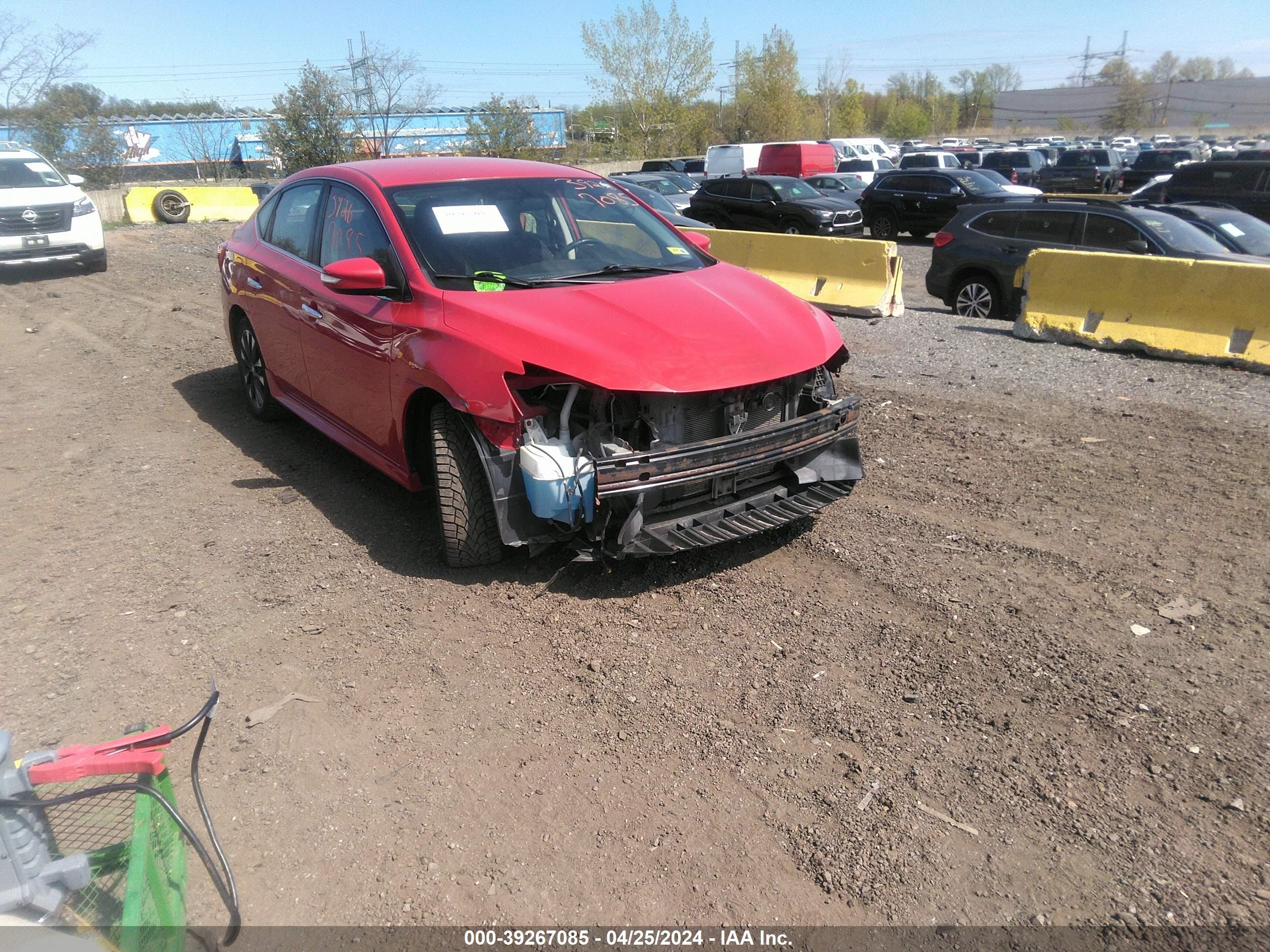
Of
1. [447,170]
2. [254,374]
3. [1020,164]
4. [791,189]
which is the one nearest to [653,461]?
[447,170]

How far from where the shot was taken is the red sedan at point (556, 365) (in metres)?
3.82

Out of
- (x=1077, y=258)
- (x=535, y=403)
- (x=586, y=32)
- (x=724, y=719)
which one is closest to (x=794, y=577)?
(x=724, y=719)

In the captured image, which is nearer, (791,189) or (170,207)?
(791,189)

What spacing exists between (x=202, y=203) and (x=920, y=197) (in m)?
18.3

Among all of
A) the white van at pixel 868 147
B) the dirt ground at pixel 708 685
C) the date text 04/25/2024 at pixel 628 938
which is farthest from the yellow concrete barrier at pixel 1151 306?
the white van at pixel 868 147

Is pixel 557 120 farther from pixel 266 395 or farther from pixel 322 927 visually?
pixel 322 927

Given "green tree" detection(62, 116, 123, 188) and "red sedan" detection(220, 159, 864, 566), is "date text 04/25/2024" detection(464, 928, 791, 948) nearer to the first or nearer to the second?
"red sedan" detection(220, 159, 864, 566)

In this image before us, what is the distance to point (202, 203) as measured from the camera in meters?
24.1

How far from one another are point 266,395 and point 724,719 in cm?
464

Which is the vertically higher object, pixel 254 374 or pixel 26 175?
pixel 26 175

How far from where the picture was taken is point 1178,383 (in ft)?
24.6

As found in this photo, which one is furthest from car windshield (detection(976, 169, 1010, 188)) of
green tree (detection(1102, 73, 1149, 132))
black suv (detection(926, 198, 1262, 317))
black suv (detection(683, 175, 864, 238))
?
green tree (detection(1102, 73, 1149, 132))

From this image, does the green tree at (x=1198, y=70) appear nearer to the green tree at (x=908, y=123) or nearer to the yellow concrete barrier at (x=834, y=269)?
the green tree at (x=908, y=123)

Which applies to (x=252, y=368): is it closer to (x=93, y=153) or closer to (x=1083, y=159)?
(x=93, y=153)
